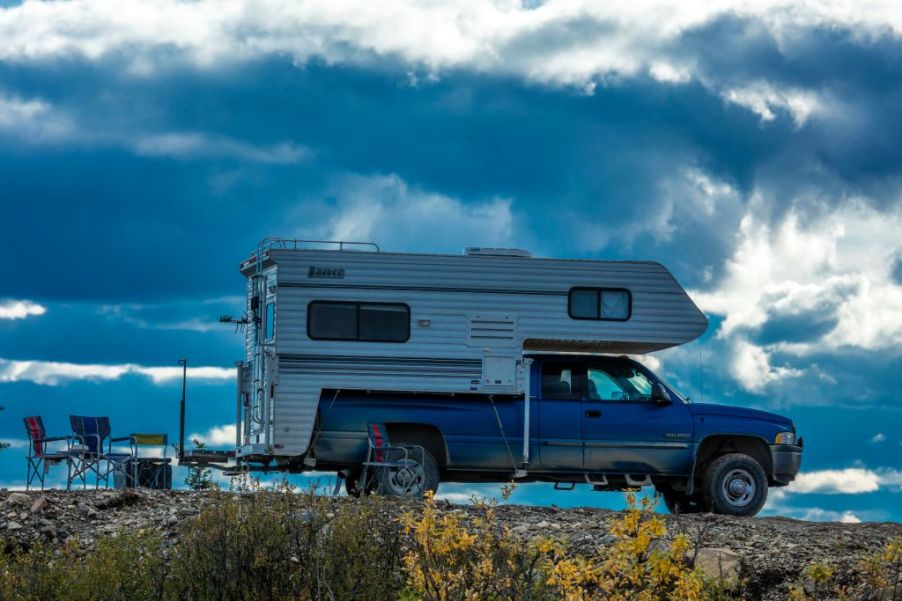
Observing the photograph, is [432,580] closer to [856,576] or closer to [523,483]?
[856,576]

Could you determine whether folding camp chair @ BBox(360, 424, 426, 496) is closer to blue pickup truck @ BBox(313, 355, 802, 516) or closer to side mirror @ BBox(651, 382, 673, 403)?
blue pickup truck @ BBox(313, 355, 802, 516)

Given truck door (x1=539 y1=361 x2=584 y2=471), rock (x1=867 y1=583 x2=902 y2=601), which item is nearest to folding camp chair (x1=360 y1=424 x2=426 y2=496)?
truck door (x1=539 y1=361 x2=584 y2=471)

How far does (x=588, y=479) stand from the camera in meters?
15.3

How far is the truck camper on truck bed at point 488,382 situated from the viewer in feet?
49.3

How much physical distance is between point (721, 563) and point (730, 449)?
663cm

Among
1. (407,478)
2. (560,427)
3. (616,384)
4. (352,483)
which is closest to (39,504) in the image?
(407,478)

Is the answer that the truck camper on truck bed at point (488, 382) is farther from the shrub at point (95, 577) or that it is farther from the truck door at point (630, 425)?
the shrub at point (95, 577)

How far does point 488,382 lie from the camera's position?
15.1 m

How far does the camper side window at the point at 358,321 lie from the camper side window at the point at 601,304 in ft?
6.87

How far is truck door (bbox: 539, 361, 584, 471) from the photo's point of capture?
1507cm

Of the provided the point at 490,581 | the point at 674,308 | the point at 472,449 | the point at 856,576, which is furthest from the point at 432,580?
the point at 674,308

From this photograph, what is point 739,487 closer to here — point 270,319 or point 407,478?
point 407,478

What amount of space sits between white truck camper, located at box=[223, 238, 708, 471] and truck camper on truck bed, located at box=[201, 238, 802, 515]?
0.06ft

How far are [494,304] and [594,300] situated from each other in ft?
4.18
